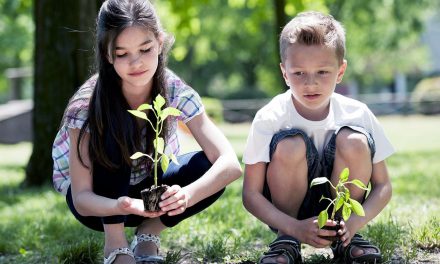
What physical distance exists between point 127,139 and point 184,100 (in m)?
0.35

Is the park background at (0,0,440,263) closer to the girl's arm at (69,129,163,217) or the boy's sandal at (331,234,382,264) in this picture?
the boy's sandal at (331,234,382,264)

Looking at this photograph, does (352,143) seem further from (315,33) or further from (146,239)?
(146,239)

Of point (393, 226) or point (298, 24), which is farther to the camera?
point (393, 226)

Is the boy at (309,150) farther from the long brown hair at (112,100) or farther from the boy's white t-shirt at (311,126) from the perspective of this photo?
the long brown hair at (112,100)

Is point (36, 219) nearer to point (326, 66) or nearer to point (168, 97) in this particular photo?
point (168, 97)

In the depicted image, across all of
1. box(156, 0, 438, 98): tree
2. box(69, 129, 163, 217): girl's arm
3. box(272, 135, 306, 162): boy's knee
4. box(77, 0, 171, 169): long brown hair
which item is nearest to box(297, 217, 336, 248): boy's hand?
box(272, 135, 306, 162): boy's knee

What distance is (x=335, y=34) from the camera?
289 centimetres

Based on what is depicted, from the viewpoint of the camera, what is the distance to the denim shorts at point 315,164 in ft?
9.29

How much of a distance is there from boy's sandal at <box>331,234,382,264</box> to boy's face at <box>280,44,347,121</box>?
61 cm

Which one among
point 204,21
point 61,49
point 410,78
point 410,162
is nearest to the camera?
point 61,49

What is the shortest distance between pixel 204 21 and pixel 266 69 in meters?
5.48

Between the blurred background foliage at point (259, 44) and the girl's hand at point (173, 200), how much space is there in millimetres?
12197

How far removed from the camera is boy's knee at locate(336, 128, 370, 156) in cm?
277

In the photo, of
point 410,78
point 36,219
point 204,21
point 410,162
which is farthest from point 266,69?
point 36,219
